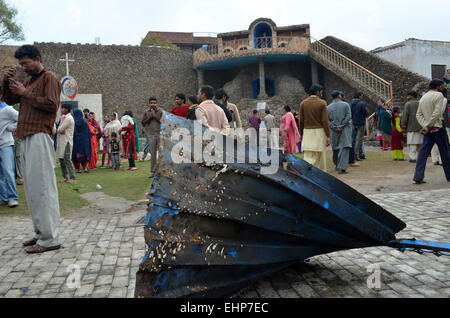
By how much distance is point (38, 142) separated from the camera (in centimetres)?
364

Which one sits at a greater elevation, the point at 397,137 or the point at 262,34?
the point at 262,34

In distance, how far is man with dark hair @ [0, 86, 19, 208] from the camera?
583 cm

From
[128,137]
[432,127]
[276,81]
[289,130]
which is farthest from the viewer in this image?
[276,81]

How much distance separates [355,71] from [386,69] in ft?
5.78

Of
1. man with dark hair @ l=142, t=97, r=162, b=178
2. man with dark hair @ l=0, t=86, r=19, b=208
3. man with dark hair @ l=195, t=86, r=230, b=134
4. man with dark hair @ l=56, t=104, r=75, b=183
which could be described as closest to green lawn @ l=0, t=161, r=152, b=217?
man with dark hair @ l=0, t=86, r=19, b=208

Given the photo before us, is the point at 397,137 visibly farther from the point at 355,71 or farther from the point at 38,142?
the point at 355,71

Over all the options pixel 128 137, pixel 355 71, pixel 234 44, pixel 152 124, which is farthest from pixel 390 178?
pixel 234 44

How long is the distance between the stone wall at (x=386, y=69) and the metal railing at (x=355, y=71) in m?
0.86

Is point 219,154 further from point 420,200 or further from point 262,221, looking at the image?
point 420,200

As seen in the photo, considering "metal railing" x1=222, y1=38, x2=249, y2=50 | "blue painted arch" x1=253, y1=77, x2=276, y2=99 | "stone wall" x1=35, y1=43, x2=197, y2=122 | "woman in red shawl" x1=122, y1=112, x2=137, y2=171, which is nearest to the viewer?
"woman in red shawl" x1=122, y1=112, x2=137, y2=171

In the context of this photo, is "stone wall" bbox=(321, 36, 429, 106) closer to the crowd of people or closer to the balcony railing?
the balcony railing

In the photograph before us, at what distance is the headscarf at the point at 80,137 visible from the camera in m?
10.0

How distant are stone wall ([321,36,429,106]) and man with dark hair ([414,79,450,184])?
1290 cm

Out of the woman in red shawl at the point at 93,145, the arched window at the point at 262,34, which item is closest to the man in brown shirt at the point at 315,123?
the woman in red shawl at the point at 93,145
